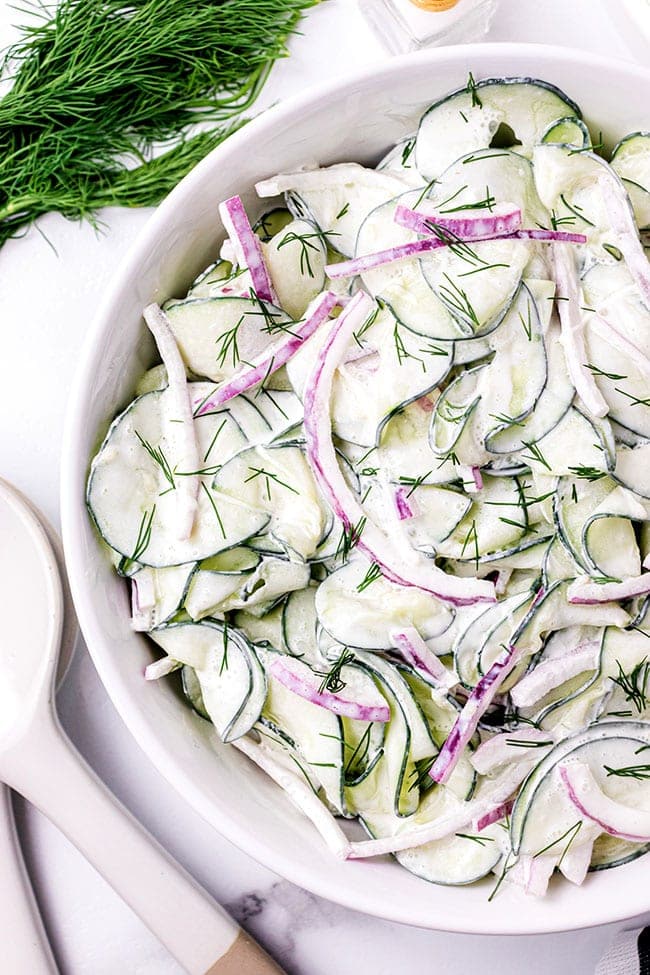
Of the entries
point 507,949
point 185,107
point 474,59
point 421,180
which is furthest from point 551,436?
point 507,949

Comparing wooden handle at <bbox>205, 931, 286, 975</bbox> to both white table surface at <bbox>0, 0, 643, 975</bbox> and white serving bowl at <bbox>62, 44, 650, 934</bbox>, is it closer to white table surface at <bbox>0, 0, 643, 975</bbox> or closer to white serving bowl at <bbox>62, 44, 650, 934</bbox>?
white table surface at <bbox>0, 0, 643, 975</bbox>

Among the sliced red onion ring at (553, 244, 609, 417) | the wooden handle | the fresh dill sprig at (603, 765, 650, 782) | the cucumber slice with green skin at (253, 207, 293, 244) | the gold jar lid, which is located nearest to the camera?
the sliced red onion ring at (553, 244, 609, 417)

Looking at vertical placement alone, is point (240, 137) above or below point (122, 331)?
above

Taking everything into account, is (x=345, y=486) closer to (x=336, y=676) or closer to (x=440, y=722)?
(x=336, y=676)

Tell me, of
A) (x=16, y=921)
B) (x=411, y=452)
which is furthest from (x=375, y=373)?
(x=16, y=921)

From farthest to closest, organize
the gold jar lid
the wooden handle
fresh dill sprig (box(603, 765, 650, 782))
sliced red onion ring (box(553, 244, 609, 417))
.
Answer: the wooden handle < the gold jar lid < fresh dill sprig (box(603, 765, 650, 782)) < sliced red onion ring (box(553, 244, 609, 417))

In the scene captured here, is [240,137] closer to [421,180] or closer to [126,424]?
[421,180]

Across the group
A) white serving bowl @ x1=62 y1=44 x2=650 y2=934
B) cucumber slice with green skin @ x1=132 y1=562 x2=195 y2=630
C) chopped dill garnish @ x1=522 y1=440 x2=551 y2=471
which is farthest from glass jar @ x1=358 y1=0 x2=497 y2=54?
cucumber slice with green skin @ x1=132 y1=562 x2=195 y2=630

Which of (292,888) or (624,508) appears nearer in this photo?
(624,508)
